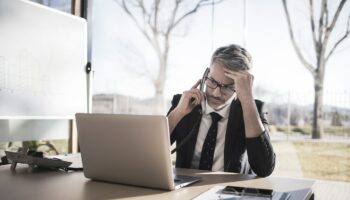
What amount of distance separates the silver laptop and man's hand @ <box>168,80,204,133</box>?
1.82 feet

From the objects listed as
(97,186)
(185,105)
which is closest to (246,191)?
(97,186)

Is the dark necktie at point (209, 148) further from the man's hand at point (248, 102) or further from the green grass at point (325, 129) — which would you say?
the green grass at point (325, 129)

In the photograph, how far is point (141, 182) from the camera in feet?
4.28

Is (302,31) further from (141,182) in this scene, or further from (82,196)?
(82,196)

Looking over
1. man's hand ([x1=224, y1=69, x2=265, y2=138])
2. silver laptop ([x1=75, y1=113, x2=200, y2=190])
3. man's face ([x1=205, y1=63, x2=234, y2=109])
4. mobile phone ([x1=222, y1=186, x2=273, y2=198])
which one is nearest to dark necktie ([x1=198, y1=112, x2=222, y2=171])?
man's face ([x1=205, y1=63, x2=234, y2=109])

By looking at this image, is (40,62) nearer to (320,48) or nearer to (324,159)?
(320,48)

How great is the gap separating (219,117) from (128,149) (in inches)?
28.9

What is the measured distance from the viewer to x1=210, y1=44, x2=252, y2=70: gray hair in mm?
1915

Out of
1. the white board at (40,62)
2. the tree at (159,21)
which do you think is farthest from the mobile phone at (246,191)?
the tree at (159,21)

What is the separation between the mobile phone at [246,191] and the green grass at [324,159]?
1964mm

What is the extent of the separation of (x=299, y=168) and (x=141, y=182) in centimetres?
218

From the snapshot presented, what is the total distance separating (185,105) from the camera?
6.38 feet

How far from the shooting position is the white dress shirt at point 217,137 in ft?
6.02

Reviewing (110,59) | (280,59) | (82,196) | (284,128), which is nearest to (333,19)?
(280,59)
